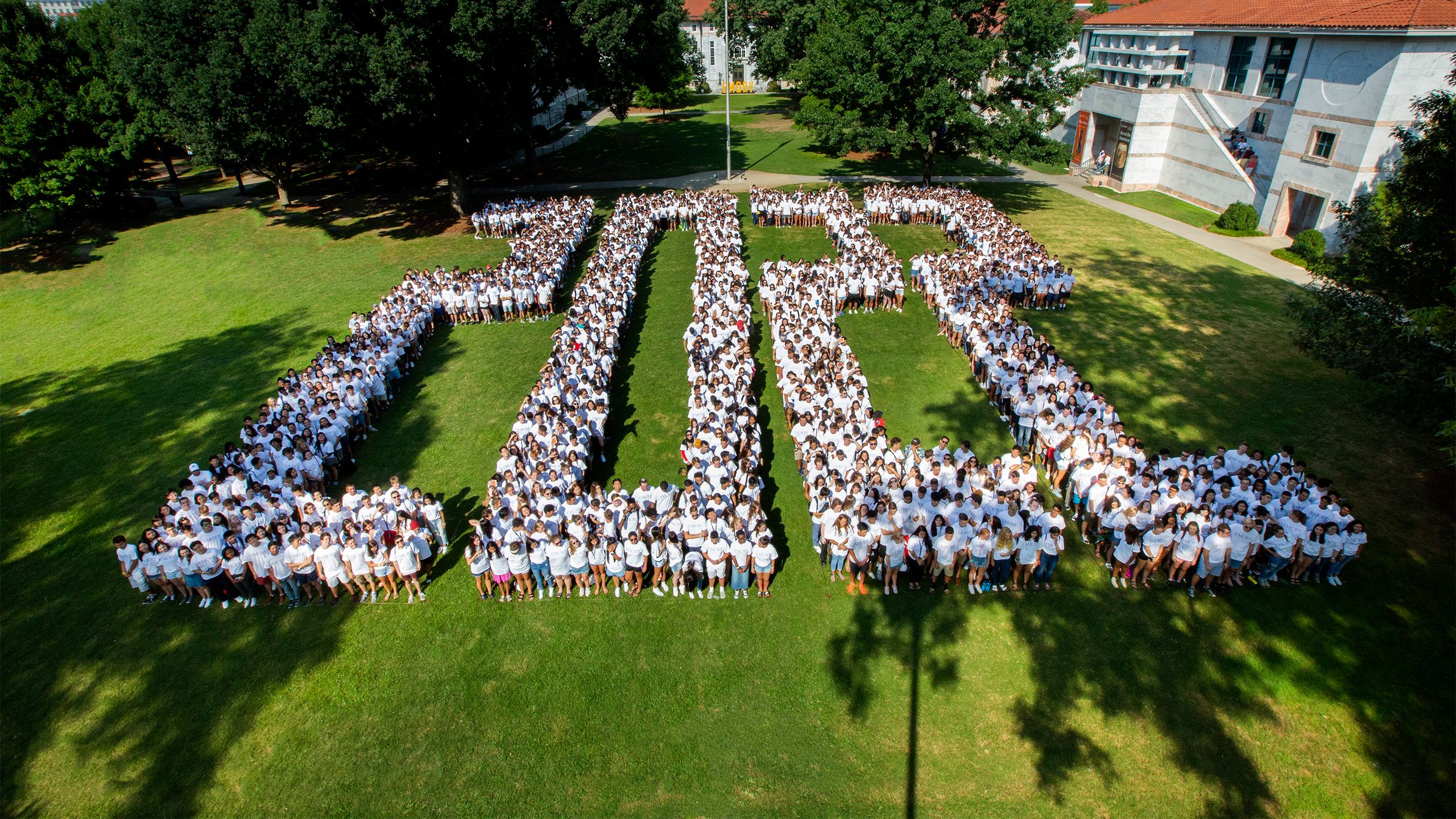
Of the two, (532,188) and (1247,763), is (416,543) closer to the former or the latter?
(1247,763)

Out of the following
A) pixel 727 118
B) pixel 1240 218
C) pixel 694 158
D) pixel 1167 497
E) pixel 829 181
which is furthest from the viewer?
pixel 694 158

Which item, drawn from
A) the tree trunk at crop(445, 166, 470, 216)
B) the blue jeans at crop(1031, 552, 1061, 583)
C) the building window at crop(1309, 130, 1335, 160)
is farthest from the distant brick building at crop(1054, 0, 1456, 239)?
the tree trunk at crop(445, 166, 470, 216)

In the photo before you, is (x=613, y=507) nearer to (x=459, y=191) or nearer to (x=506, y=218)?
(x=506, y=218)

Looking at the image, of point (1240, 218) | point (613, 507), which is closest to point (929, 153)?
point (1240, 218)

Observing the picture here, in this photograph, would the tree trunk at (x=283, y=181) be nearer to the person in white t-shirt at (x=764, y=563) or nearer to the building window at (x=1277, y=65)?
the person in white t-shirt at (x=764, y=563)

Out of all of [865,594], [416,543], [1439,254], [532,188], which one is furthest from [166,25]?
[1439,254]
